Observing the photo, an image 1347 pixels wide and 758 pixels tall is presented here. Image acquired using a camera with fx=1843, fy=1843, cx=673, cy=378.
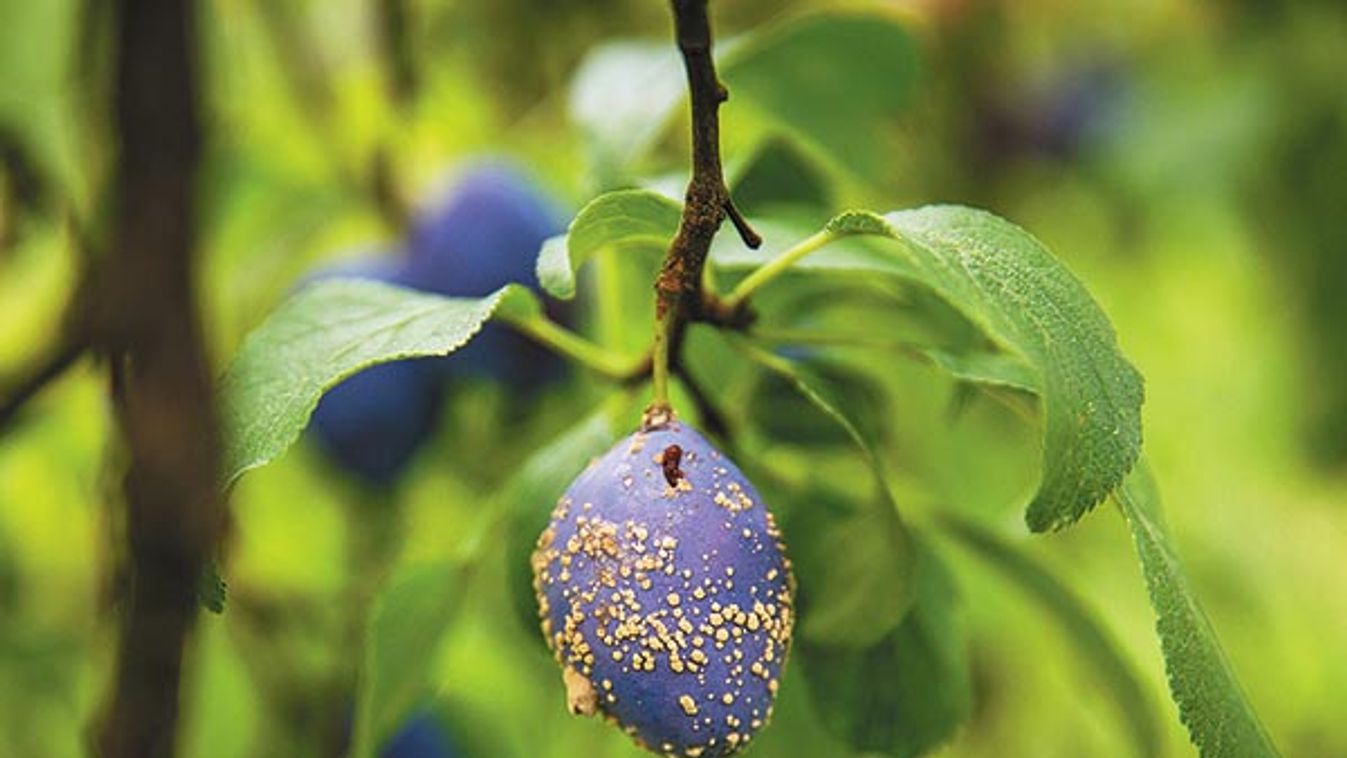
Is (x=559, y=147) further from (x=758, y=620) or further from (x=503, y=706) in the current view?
(x=758, y=620)

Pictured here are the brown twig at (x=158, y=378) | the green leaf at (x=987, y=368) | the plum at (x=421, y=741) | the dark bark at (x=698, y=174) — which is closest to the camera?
the brown twig at (x=158, y=378)

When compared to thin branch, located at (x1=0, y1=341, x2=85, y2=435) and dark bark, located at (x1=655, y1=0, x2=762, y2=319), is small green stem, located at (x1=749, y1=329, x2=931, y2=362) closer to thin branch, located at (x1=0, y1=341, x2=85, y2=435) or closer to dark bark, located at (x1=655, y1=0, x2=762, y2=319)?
dark bark, located at (x1=655, y1=0, x2=762, y2=319)

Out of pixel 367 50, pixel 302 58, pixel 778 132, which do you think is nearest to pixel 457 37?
pixel 367 50

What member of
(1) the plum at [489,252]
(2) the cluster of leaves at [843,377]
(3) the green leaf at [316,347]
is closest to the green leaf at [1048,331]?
(2) the cluster of leaves at [843,377]

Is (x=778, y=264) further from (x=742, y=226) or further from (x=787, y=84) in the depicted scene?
(x=787, y=84)

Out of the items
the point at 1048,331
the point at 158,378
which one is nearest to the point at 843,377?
the point at 1048,331

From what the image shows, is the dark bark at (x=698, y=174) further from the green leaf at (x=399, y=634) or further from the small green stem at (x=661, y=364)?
the green leaf at (x=399, y=634)

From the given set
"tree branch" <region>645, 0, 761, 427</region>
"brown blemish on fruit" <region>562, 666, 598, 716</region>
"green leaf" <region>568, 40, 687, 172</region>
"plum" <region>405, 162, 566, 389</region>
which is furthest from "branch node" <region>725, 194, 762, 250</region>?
"plum" <region>405, 162, 566, 389</region>
